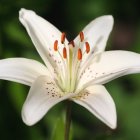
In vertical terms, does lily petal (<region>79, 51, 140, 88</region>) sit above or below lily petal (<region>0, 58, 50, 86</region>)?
below

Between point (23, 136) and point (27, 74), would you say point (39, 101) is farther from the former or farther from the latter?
point (23, 136)

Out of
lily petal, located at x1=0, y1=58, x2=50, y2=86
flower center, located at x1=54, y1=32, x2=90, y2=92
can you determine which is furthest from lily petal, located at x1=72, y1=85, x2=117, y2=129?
lily petal, located at x1=0, y1=58, x2=50, y2=86

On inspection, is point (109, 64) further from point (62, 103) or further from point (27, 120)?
point (62, 103)

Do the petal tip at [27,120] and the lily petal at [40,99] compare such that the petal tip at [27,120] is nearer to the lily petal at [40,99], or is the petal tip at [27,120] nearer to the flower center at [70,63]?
the lily petal at [40,99]

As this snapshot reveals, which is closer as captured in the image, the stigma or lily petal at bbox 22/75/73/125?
lily petal at bbox 22/75/73/125

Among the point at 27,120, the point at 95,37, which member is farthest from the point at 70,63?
the point at 27,120

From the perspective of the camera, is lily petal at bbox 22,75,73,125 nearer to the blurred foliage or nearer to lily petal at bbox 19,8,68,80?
lily petal at bbox 19,8,68,80

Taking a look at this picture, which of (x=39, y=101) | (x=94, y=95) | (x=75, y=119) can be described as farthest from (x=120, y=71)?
(x=75, y=119)
